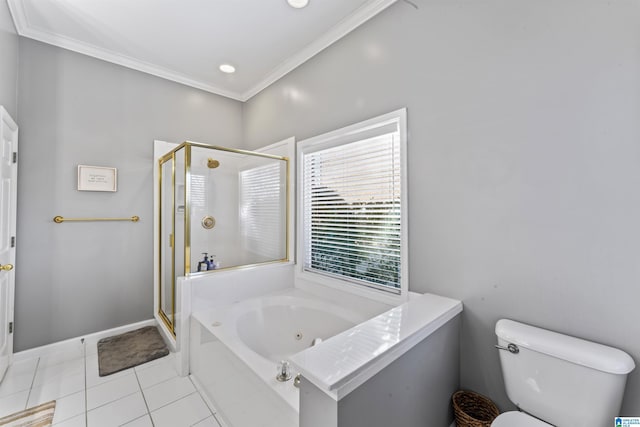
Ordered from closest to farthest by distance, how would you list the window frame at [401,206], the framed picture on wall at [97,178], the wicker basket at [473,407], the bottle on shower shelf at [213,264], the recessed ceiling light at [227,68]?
the wicker basket at [473,407] → the window frame at [401,206] → the bottle on shower shelf at [213,264] → the framed picture on wall at [97,178] → the recessed ceiling light at [227,68]

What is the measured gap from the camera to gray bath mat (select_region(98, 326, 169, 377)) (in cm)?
212

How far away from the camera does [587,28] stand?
115 centimetres

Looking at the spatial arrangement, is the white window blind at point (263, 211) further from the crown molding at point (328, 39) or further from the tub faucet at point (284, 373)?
the tub faucet at point (284, 373)

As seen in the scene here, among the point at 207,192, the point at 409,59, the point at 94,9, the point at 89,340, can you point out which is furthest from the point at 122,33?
the point at 89,340

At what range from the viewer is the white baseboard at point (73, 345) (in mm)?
2170

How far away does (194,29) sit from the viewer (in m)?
2.16

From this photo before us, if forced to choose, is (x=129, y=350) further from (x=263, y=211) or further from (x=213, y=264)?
(x=263, y=211)

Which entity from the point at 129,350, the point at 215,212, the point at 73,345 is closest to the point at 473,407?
the point at 215,212

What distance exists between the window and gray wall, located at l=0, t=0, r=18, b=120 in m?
2.10

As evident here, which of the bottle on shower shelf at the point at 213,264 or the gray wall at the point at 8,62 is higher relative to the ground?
the gray wall at the point at 8,62

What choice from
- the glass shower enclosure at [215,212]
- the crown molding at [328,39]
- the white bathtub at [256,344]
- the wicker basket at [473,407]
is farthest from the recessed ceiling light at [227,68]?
the wicker basket at [473,407]

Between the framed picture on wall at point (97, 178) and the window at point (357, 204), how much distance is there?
5.85ft

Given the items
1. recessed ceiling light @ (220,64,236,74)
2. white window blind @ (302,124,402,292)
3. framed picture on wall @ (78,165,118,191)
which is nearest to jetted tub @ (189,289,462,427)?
white window blind @ (302,124,402,292)

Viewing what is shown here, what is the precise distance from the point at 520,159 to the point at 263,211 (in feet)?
6.76
